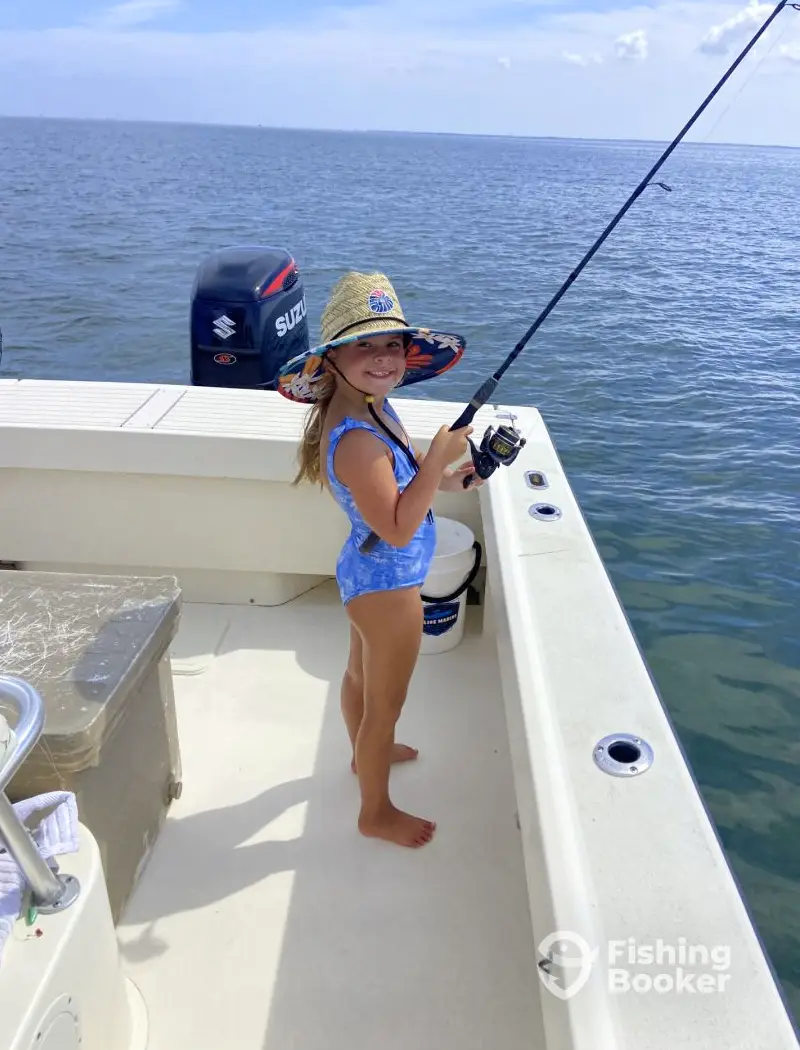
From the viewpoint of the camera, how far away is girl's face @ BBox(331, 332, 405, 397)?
4.82 ft

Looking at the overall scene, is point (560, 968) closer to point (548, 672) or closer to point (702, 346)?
point (548, 672)

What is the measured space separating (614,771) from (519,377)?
7123 mm

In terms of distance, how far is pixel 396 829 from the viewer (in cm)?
183

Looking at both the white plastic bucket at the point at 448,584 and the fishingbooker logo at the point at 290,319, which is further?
the fishingbooker logo at the point at 290,319

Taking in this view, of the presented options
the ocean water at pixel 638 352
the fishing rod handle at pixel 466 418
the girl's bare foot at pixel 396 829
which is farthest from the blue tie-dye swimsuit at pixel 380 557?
the ocean water at pixel 638 352

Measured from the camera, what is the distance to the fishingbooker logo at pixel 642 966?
969 mm

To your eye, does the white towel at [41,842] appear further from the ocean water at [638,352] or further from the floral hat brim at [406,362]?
the ocean water at [638,352]

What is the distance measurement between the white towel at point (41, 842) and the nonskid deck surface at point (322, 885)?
0.54m

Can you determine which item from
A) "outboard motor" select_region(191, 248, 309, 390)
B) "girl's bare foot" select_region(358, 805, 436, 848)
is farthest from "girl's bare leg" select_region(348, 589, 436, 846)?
"outboard motor" select_region(191, 248, 309, 390)

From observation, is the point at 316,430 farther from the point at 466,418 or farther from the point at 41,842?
the point at 41,842

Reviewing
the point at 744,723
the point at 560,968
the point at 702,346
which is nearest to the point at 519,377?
the point at 702,346

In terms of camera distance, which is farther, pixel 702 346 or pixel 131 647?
pixel 702 346

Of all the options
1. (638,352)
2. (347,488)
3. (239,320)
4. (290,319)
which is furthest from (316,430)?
(638,352)

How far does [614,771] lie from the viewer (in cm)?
127
